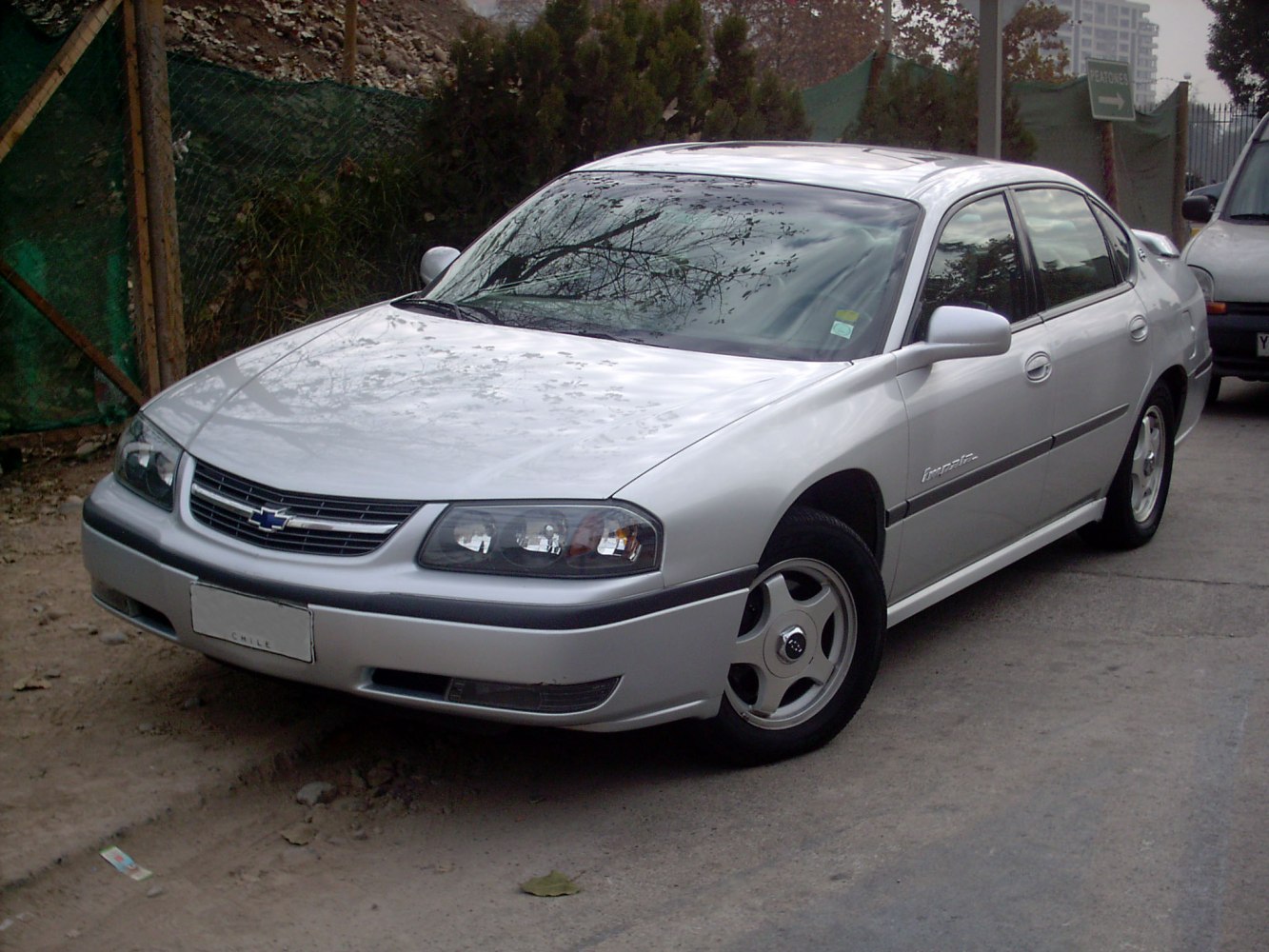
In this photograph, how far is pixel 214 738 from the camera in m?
4.23

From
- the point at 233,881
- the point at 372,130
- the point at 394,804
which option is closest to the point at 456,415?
the point at 394,804

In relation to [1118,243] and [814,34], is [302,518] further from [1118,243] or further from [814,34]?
[814,34]

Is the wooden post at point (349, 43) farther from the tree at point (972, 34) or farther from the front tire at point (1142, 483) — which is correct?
the tree at point (972, 34)

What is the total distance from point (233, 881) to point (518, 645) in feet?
2.85

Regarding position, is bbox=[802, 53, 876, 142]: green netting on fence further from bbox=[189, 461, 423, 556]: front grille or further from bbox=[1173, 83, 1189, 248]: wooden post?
bbox=[189, 461, 423, 556]: front grille

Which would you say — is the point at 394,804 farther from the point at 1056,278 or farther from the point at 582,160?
the point at 582,160

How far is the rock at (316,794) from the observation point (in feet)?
13.0

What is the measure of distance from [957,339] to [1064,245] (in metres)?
1.52

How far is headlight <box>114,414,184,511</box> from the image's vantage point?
162 inches

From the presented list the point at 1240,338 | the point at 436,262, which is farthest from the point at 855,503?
the point at 1240,338

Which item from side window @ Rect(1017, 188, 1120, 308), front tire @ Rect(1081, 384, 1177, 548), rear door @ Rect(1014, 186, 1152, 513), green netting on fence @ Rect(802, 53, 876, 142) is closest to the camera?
rear door @ Rect(1014, 186, 1152, 513)

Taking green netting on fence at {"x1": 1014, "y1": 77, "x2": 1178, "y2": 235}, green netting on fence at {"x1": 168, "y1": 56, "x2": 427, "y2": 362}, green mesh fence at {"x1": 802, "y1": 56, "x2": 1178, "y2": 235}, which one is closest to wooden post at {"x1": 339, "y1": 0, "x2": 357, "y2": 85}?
green netting on fence at {"x1": 168, "y1": 56, "x2": 427, "y2": 362}

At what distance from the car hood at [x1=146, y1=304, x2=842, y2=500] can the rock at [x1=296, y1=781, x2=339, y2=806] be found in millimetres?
835

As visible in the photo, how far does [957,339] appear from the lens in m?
4.52
